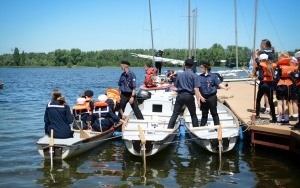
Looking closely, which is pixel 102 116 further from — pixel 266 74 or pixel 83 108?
pixel 266 74

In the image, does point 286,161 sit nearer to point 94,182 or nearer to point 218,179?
point 218,179

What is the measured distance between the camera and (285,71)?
9.55m

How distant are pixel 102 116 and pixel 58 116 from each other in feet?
6.18

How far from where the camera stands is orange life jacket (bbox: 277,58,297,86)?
953cm

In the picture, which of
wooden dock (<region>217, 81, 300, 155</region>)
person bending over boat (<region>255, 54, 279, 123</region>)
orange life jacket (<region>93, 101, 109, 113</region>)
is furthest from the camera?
orange life jacket (<region>93, 101, 109, 113</region>)

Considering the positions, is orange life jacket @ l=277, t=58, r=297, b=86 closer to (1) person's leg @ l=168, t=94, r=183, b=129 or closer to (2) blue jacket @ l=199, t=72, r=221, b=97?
(2) blue jacket @ l=199, t=72, r=221, b=97

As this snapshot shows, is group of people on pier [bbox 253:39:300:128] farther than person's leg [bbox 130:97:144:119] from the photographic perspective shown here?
No

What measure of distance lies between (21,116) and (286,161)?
14.0m

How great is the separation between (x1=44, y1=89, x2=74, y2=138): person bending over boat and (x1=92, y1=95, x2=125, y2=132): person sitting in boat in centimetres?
153

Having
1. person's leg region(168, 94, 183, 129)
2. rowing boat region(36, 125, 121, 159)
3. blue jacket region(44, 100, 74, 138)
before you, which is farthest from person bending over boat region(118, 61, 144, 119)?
blue jacket region(44, 100, 74, 138)

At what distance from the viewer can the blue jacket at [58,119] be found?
8.89 m

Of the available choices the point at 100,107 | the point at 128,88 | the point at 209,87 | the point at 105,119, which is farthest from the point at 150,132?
the point at 128,88

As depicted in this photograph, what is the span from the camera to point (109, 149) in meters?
10.8

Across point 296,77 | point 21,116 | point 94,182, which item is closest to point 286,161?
point 296,77
